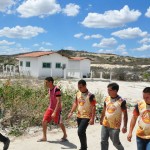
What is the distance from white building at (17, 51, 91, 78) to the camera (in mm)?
→ 40812

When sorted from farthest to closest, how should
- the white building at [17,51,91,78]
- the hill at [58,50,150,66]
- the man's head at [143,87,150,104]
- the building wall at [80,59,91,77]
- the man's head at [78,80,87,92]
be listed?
the hill at [58,50,150,66] < the building wall at [80,59,91,77] < the white building at [17,51,91,78] < the man's head at [78,80,87,92] < the man's head at [143,87,150,104]

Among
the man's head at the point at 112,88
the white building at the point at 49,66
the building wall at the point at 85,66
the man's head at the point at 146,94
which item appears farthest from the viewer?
the building wall at the point at 85,66

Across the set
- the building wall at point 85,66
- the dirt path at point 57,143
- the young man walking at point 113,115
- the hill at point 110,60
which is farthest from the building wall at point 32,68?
the hill at point 110,60

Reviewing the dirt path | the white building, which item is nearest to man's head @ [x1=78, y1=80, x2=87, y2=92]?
the dirt path

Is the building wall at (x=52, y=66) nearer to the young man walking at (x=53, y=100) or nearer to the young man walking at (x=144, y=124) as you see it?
the young man walking at (x=53, y=100)

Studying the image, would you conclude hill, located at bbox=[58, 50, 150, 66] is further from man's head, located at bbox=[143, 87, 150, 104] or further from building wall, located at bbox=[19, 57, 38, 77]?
man's head, located at bbox=[143, 87, 150, 104]

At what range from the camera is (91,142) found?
883 cm

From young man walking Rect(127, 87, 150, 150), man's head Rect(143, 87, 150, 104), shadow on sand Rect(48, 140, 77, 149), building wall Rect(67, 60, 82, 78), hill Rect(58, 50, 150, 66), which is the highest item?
hill Rect(58, 50, 150, 66)

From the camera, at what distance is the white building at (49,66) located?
40.8 m

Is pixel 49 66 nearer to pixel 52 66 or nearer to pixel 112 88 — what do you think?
pixel 52 66

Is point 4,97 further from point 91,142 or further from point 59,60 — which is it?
point 59,60

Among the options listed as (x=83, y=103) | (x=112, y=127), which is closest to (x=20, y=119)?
(x=83, y=103)

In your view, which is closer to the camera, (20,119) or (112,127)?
(112,127)

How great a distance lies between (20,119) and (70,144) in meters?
3.08
